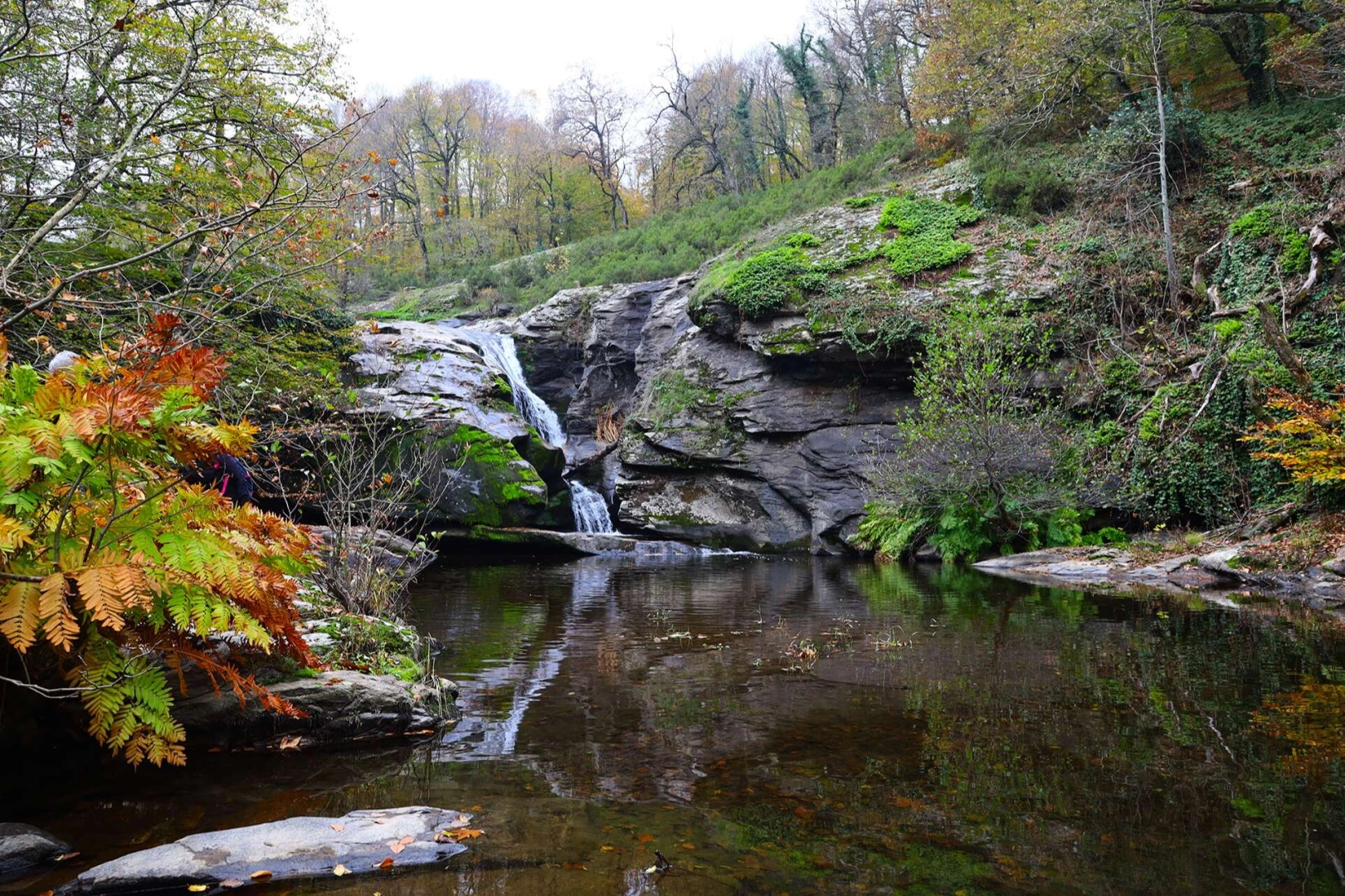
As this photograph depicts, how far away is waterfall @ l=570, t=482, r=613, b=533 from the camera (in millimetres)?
21062

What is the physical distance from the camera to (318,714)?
168 inches

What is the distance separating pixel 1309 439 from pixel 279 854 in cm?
1375

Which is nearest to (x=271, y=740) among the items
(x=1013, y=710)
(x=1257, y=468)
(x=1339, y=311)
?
(x=1013, y=710)

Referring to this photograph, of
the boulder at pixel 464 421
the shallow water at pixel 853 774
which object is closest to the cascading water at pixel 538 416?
the boulder at pixel 464 421

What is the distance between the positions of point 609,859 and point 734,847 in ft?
1.64

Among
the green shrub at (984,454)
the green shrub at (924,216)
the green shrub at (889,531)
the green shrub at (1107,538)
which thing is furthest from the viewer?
the green shrub at (924,216)

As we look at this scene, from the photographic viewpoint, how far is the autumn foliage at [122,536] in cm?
277

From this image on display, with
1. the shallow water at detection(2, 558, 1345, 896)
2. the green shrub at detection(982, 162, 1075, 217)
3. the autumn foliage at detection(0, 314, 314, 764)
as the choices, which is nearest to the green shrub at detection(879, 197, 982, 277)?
the green shrub at detection(982, 162, 1075, 217)

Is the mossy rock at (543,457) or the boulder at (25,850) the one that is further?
the mossy rock at (543,457)

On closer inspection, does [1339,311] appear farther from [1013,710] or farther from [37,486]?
[37,486]

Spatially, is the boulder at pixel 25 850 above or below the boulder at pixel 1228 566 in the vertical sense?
above

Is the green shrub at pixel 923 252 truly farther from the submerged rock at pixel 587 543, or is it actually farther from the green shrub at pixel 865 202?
the submerged rock at pixel 587 543

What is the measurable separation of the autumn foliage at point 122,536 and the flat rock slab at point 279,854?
704mm

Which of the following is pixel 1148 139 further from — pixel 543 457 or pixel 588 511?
pixel 588 511
